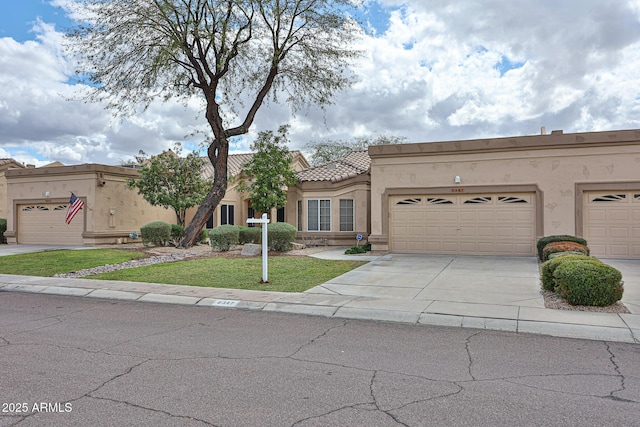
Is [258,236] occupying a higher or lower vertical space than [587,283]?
higher

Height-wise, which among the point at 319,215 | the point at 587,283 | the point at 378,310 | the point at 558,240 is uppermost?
the point at 319,215

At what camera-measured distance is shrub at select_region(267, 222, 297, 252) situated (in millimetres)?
18531

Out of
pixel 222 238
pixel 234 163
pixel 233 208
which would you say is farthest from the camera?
pixel 234 163

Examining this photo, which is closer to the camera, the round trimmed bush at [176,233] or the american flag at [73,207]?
the american flag at [73,207]


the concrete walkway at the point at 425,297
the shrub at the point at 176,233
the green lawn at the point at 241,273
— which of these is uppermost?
the shrub at the point at 176,233

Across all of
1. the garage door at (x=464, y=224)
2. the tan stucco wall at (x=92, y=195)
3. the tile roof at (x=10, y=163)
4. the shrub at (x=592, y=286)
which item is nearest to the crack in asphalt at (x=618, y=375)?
the shrub at (x=592, y=286)

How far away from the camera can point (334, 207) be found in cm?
2195

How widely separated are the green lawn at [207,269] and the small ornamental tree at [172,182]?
4.92m

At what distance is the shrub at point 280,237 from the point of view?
60.8 ft

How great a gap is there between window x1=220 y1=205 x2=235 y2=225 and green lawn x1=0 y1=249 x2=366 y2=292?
31.0 feet

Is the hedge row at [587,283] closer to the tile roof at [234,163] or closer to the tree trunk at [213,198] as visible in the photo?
the tree trunk at [213,198]

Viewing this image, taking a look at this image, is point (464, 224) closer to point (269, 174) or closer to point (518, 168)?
point (518, 168)

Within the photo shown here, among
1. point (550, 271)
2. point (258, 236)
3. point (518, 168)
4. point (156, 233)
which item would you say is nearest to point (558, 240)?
point (518, 168)

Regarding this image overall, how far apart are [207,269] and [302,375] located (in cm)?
937
